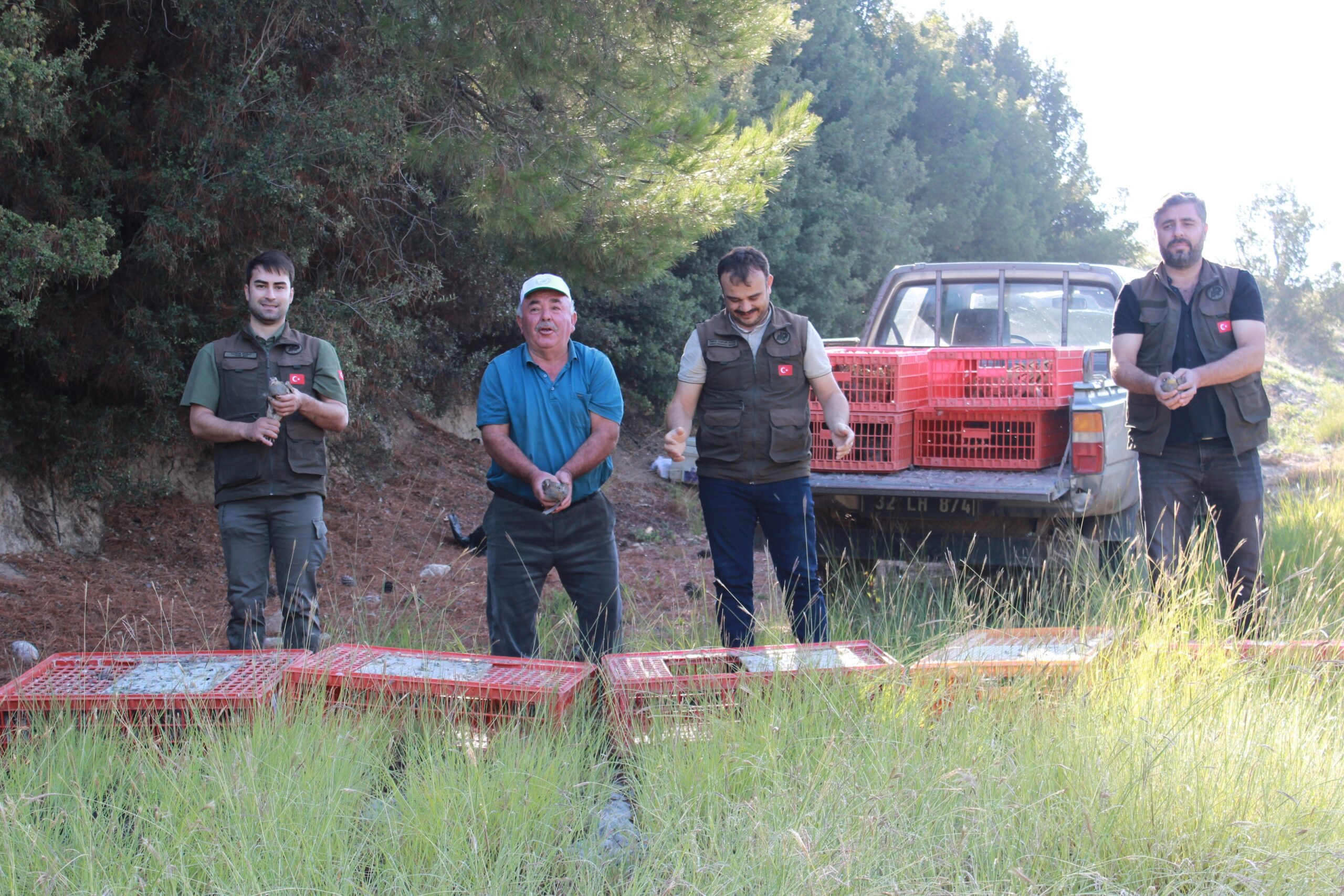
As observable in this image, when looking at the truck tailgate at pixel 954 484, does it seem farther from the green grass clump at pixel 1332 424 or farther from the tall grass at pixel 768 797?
the green grass clump at pixel 1332 424

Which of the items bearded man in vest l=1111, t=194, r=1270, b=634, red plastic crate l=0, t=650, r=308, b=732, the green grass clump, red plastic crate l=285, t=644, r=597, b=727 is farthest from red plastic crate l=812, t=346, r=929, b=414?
the green grass clump

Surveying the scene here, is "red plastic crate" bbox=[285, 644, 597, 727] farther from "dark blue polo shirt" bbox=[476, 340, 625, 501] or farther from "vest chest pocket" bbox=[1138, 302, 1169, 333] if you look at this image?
"vest chest pocket" bbox=[1138, 302, 1169, 333]

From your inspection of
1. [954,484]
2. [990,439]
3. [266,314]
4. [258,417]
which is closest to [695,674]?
[258,417]

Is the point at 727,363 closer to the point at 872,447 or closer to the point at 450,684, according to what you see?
the point at 872,447

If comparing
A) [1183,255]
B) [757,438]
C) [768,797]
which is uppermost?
[1183,255]

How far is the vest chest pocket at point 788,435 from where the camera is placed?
14.8 ft

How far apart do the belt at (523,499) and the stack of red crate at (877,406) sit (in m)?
1.81

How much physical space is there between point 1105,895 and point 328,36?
648cm

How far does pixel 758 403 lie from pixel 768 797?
2006 mm

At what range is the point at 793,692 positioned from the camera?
11.0ft

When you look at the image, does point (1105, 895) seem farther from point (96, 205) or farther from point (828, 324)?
point (828, 324)

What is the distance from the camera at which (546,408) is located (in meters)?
4.37

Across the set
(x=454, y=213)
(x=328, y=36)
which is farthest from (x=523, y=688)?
(x=454, y=213)

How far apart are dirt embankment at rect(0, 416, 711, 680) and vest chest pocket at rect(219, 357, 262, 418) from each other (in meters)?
0.85
